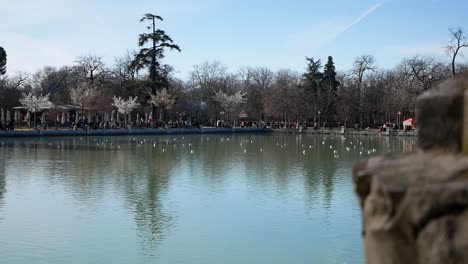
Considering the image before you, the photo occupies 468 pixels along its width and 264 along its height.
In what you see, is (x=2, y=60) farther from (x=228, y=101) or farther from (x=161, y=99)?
(x=228, y=101)

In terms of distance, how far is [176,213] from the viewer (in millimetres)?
13922

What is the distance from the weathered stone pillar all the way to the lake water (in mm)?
8083

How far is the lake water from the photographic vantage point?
1031 centimetres

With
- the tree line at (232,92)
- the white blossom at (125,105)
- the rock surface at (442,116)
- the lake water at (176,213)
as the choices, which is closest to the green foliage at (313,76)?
the tree line at (232,92)

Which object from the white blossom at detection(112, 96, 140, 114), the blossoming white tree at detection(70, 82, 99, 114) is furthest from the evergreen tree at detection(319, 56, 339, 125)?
the blossoming white tree at detection(70, 82, 99, 114)

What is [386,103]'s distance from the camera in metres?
71.7

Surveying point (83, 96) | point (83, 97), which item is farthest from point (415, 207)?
point (83, 96)

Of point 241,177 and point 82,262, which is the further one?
point 241,177

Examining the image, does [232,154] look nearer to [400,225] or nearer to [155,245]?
[155,245]

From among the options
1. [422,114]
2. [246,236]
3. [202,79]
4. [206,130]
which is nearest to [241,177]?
[246,236]

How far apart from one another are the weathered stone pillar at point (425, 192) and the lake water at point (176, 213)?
26.5 ft

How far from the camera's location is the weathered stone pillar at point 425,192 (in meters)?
1.69

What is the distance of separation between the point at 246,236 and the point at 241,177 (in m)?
9.57

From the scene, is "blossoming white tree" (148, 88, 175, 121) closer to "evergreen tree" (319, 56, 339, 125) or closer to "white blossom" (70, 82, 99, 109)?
"white blossom" (70, 82, 99, 109)
